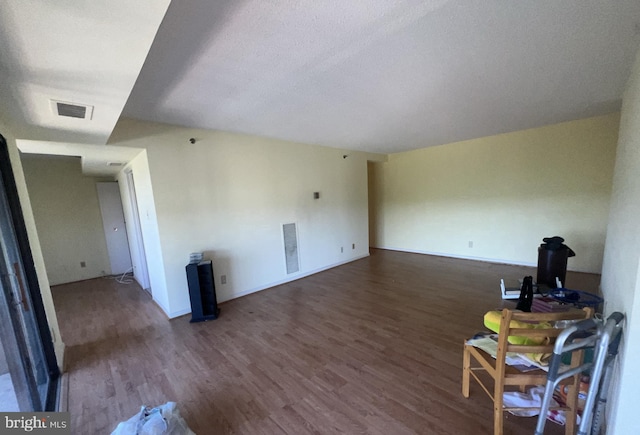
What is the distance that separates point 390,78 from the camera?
2104 millimetres

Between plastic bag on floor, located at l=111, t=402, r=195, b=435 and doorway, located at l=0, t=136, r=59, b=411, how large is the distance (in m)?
0.62

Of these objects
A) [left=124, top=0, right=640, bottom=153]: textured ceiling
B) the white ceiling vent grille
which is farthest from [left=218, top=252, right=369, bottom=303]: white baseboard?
the white ceiling vent grille

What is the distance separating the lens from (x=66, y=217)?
4.96m

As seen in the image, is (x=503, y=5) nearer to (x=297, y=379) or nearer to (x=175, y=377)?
(x=297, y=379)

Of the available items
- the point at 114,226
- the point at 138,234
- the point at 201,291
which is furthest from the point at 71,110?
the point at 114,226

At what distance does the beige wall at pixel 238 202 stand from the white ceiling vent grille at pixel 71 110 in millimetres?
1081

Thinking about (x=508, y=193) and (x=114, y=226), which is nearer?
(x=508, y=193)

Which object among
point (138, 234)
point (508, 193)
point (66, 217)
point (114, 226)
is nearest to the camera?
point (138, 234)

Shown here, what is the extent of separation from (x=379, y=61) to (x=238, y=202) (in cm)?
273

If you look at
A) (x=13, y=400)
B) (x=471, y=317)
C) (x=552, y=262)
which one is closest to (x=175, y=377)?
(x=13, y=400)

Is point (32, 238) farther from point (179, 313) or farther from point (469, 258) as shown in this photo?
point (469, 258)

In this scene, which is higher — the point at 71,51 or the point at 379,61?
the point at 379,61

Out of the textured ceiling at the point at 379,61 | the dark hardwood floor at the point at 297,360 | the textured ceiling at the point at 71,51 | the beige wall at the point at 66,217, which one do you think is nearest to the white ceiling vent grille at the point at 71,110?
the textured ceiling at the point at 71,51

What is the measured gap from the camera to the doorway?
1.43 m
